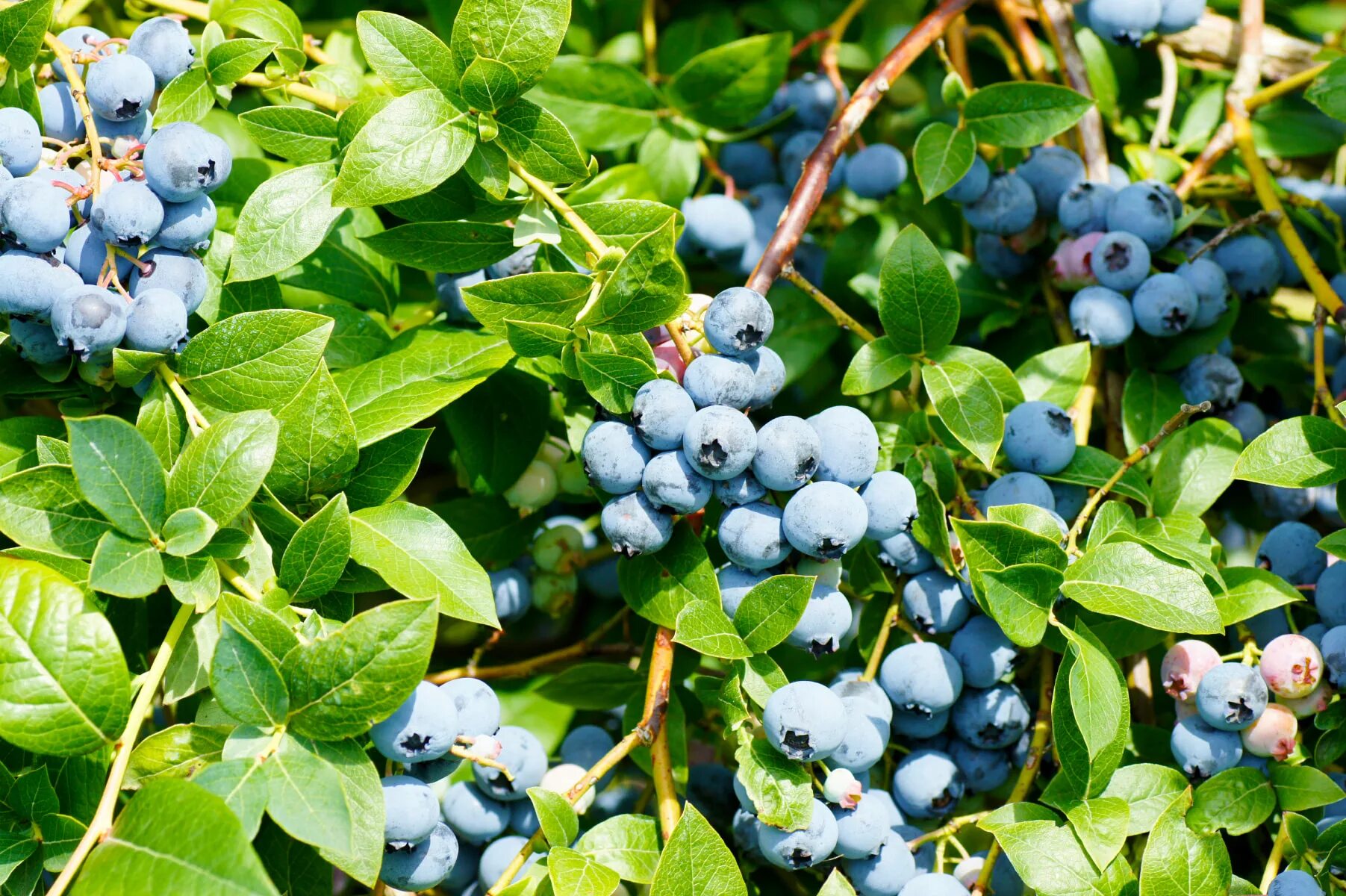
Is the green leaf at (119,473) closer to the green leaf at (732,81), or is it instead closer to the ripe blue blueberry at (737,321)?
the ripe blue blueberry at (737,321)

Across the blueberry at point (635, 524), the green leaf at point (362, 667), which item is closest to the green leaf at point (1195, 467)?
the blueberry at point (635, 524)

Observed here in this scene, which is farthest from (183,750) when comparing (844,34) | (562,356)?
(844,34)

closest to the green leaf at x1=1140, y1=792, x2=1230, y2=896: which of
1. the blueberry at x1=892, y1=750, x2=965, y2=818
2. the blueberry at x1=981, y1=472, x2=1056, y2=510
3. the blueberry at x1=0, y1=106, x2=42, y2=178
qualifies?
the blueberry at x1=892, y1=750, x2=965, y2=818

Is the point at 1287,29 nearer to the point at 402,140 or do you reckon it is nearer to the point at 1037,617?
the point at 1037,617

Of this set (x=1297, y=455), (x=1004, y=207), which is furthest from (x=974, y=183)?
(x=1297, y=455)

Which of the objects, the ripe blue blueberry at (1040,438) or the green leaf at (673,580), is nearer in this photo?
the green leaf at (673,580)

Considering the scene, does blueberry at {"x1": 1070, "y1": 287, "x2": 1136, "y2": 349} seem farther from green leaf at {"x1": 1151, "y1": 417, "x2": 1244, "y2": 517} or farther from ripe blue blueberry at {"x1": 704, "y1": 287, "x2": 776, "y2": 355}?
ripe blue blueberry at {"x1": 704, "y1": 287, "x2": 776, "y2": 355}
